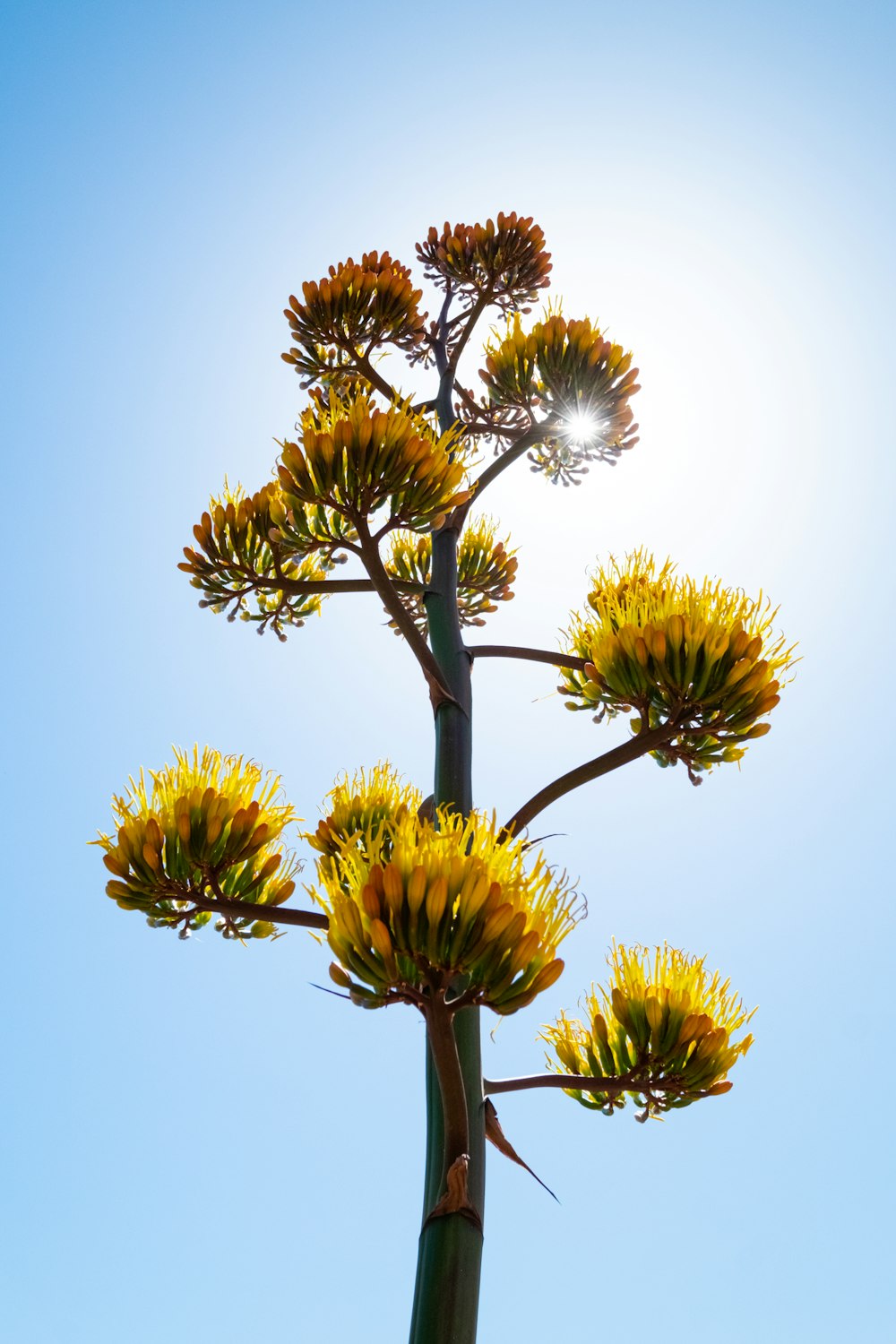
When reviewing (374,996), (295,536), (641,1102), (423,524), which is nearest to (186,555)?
(295,536)

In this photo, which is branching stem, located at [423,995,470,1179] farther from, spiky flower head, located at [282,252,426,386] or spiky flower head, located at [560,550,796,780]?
spiky flower head, located at [282,252,426,386]

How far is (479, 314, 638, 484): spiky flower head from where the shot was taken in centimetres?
344

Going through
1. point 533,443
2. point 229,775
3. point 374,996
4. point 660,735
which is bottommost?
point 374,996

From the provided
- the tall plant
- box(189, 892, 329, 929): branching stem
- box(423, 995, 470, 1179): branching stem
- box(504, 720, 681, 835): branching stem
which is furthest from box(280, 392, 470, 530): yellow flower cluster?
box(423, 995, 470, 1179): branching stem

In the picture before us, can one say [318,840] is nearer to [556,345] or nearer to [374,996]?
[374,996]

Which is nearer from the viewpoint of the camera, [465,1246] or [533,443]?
[465,1246]

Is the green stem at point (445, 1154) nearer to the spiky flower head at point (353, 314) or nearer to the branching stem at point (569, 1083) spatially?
the branching stem at point (569, 1083)

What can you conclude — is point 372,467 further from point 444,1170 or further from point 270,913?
point 444,1170

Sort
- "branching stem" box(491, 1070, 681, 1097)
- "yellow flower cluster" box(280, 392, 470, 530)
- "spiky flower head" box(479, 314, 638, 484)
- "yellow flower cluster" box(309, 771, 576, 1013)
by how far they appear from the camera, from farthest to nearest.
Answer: "spiky flower head" box(479, 314, 638, 484) < "yellow flower cluster" box(280, 392, 470, 530) < "branching stem" box(491, 1070, 681, 1097) < "yellow flower cluster" box(309, 771, 576, 1013)

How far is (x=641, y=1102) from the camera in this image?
2.75 meters

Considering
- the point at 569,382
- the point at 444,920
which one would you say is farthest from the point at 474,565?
the point at 444,920

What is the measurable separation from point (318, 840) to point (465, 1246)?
133 cm

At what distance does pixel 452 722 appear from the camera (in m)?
2.71

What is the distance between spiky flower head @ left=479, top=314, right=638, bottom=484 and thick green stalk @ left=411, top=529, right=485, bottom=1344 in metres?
1.22
